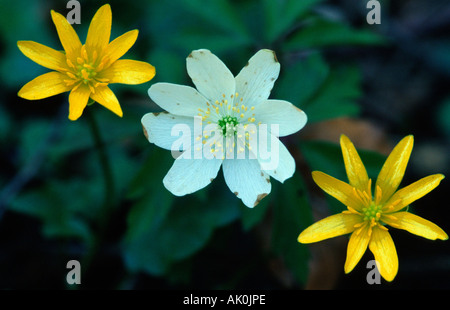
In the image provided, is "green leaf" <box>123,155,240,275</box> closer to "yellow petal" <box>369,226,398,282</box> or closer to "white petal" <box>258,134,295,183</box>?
"white petal" <box>258,134,295,183</box>

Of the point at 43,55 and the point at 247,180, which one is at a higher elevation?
the point at 43,55

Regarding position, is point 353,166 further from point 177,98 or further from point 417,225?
point 177,98

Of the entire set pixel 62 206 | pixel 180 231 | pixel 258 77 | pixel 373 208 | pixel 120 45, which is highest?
pixel 120 45

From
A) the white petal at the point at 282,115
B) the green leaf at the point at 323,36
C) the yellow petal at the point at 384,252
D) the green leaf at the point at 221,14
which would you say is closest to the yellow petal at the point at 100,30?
the white petal at the point at 282,115

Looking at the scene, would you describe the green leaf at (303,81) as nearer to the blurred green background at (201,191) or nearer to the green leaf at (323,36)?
the blurred green background at (201,191)

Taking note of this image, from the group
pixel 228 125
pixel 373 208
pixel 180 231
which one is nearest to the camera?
pixel 373 208

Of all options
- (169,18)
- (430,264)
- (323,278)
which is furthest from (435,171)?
(169,18)

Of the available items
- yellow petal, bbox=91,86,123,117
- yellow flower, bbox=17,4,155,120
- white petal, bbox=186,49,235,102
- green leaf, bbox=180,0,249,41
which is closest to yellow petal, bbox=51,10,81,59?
yellow flower, bbox=17,4,155,120

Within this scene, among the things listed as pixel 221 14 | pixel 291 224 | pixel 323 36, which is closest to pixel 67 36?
pixel 221 14

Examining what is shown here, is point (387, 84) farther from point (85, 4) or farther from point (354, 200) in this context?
point (85, 4)
